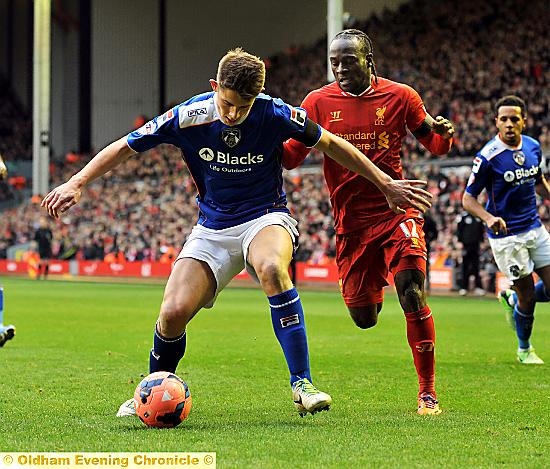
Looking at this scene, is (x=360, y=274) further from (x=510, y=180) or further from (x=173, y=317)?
(x=510, y=180)

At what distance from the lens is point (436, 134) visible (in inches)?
303

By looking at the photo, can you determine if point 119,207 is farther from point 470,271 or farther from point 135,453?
point 135,453

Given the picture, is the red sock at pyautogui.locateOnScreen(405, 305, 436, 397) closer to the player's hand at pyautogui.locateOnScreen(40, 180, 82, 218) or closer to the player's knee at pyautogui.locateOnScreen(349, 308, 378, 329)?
the player's knee at pyautogui.locateOnScreen(349, 308, 378, 329)

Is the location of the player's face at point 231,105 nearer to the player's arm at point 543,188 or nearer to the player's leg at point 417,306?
the player's leg at point 417,306

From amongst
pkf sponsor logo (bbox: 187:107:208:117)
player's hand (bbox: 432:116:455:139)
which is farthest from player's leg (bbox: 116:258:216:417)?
player's hand (bbox: 432:116:455:139)

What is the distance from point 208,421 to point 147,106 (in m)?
44.9

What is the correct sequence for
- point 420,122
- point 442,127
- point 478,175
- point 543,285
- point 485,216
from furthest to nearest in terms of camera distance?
point 543,285 < point 478,175 < point 485,216 < point 420,122 < point 442,127

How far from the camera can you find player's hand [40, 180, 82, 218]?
21.1 feet

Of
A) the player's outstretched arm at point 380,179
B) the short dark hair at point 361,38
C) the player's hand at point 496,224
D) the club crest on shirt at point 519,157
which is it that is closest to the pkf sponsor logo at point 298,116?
the player's outstretched arm at point 380,179

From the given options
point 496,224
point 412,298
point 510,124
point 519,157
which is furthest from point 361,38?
point 519,157

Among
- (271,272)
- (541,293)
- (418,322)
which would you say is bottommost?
(541,293)

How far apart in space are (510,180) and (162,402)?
5253 mm

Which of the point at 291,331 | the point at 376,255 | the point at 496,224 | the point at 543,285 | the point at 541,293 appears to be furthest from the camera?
the point at 541,293

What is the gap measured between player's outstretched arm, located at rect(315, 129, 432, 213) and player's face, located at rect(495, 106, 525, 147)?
3.91 m
